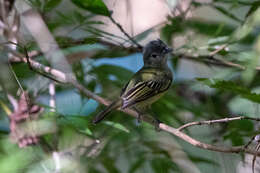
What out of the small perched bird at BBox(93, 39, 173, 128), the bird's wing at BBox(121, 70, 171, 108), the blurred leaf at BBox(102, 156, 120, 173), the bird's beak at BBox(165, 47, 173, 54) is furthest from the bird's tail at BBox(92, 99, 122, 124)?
the bird's beak at BBox(165, 47, 173, 54)

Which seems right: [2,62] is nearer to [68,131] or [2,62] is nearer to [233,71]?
[68,131]

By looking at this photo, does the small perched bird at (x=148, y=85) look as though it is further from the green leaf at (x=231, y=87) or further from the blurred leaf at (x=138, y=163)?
the green leaf at (x=231, y=87)

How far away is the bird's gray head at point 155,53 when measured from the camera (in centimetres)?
422

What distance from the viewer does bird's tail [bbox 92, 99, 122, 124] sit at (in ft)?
9.44

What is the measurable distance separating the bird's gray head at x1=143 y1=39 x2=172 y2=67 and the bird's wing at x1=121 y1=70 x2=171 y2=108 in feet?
1.28

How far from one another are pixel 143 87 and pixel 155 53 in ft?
2.57

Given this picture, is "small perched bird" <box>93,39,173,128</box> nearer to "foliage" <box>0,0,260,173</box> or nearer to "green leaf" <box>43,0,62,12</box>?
"foliage" <box>0,0,260,173</box>

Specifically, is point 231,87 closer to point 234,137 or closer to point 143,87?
point 234,137

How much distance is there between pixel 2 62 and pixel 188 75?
12.9 ft

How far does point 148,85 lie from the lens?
379 centimetres

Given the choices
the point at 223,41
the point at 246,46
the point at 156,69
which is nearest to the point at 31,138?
the point at 223,41

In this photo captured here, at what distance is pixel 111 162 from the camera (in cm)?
307

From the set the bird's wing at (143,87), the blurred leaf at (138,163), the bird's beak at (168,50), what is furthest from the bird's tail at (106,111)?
the bird's beak at (168,50)

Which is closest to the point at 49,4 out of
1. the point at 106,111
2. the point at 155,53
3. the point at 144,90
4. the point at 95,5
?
the point at 95,5
